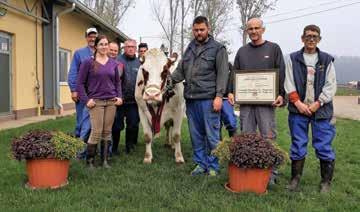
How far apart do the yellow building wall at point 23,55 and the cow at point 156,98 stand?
6.26 metres

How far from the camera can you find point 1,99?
11633 millimetres

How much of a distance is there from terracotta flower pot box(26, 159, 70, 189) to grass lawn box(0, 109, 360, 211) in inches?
5.2

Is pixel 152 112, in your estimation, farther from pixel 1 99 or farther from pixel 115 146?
pixel 1 99

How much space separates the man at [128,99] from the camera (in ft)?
23.6

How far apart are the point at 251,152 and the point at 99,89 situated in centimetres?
223

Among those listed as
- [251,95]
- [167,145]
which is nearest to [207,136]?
[251,95]

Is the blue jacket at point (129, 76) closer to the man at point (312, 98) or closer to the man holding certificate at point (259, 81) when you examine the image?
the man holding certificate at point (259, 81)

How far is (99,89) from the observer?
19.1 feet

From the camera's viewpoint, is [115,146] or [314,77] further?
[115,146]

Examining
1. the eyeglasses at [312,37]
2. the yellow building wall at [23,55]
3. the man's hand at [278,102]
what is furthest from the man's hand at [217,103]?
the yellow building wall at [23,55]

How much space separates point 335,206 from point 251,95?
158 cm

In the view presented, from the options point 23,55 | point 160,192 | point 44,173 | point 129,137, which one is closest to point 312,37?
point 160,192

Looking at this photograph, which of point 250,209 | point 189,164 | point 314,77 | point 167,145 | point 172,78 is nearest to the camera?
point 250,209

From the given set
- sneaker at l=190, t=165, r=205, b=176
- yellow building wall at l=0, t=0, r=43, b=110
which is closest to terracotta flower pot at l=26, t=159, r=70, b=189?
sneaker at l=190, t=165, r=205, b=176
